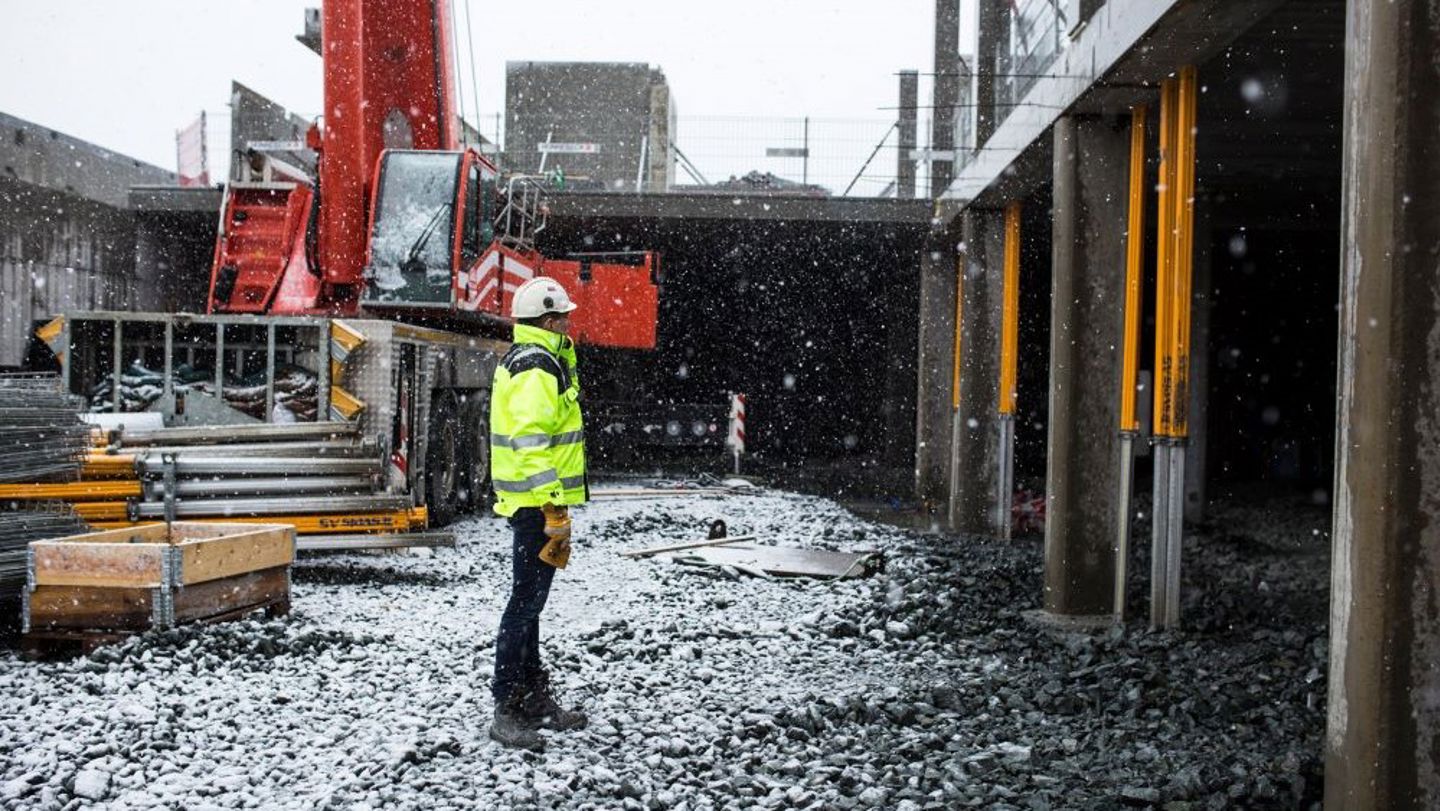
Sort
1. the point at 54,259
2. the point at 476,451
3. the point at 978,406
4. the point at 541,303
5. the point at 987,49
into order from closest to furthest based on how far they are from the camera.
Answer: the point at 541,303 < the point at 987,49 < the point at 476,451 < the point at 978,406 < the point at 54,259

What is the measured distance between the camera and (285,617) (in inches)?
287

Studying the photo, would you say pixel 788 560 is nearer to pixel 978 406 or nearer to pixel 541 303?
pixel 978 406

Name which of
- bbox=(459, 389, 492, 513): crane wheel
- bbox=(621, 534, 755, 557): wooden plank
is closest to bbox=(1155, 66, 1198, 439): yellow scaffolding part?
bbox=(621, 534, 755, 557): wooden plank

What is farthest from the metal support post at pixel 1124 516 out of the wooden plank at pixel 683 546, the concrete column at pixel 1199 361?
the concrete column at pixel 1199 361

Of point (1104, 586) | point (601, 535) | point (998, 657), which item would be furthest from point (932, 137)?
point (998, 657)

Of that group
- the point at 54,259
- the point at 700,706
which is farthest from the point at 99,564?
the point at 54,259

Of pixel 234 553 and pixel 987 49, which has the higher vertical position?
pixel 987 49

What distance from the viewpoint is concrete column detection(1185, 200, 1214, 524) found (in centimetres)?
1414

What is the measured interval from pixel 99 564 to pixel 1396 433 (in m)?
6.06

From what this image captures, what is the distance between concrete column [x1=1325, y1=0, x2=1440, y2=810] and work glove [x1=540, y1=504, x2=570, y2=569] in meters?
2.96

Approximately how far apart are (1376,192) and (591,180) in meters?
19.5

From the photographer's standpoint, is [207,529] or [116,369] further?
[116,369]

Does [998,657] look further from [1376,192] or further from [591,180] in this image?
[591,180]

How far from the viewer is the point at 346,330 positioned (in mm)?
9766
